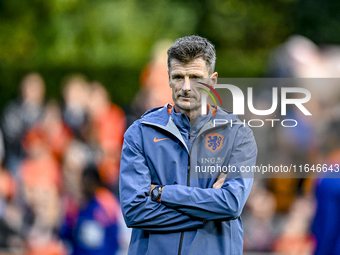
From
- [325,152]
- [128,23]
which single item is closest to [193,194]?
[325,152]

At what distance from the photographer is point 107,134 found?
274 inches

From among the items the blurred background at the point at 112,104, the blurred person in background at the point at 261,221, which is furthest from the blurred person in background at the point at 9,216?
the blurred person in background at the point at 261,221

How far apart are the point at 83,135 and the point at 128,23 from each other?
417 cm

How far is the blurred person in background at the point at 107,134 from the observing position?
671cm

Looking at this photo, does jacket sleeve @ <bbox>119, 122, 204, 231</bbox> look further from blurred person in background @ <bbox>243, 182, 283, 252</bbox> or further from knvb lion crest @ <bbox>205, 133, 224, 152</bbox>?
blurred person in background @ <bbox>243, 182, 283, 252</bbox>

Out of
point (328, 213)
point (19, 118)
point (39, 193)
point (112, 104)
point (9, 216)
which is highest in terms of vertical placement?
point (112, 104)

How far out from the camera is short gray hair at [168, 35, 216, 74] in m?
2.57

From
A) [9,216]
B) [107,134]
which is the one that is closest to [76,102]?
[107,134]

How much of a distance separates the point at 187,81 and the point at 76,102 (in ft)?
16.7

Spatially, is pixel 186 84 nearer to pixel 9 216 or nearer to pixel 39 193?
pixel 39 193

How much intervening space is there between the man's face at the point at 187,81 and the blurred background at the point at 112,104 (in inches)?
33.2

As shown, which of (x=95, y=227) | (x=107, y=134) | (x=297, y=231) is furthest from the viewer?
(x=107, y=134)

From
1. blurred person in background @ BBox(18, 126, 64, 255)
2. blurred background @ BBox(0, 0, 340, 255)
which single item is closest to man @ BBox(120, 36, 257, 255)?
blurred background @ BBox(0, 0, 340, 255)

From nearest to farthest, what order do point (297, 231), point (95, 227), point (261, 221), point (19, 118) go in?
point (95, 227) → point (297, 231) → point (261, 221) → point (19, 118)
